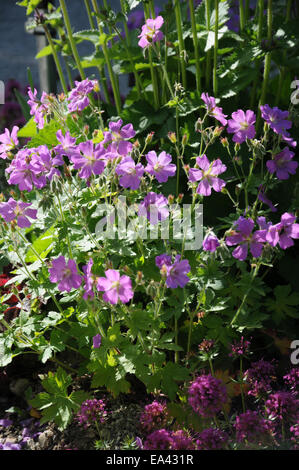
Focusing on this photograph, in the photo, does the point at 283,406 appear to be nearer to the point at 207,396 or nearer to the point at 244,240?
the point at 207,396

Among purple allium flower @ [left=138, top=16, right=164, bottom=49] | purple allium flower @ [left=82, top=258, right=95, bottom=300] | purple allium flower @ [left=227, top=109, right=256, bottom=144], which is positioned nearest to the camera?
purple allium flower @ [left=82, top=258, right=95, bottom=300]

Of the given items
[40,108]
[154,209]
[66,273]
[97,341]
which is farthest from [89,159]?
[97,341]

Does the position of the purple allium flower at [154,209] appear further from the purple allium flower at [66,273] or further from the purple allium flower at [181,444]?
the purple allium flower at [181,444]

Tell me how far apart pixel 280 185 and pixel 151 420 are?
129 cm

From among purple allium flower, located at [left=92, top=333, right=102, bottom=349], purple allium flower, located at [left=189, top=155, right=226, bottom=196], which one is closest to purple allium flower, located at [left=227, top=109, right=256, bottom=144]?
purple allium flower, located at [left=189, top=155, right=226, bottom=196]

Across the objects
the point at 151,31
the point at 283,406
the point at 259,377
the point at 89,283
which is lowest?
the point at 259,377

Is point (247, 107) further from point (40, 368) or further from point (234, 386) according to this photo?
point (40, 368)

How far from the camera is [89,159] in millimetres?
1773

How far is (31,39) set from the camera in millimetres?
6551

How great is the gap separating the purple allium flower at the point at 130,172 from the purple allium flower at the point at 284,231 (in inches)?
17.0

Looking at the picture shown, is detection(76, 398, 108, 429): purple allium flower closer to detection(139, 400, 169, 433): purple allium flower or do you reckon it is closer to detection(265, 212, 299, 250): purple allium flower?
detection(139, 400, 169, 433): purple allium flower

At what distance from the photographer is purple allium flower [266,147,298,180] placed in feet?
6.33

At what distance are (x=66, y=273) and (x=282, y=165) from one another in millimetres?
835

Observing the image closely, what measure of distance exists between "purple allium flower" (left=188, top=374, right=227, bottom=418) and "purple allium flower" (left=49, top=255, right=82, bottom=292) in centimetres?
46
